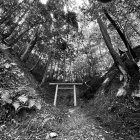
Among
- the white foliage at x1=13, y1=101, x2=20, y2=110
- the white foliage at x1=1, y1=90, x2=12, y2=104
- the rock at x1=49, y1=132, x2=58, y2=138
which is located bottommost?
the rock at x1=49, y1=132, x2=58, y2=138

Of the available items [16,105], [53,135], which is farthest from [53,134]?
[16,105]

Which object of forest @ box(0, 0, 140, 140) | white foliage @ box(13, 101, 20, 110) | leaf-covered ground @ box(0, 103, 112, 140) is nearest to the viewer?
leaf-covered ground @ box(0, 103, 112, 140)

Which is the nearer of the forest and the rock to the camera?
the rock

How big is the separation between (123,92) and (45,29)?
342 inches

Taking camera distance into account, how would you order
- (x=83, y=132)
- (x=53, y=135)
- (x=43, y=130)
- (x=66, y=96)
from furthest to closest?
(x=66, y=96)
(x=83, y=132)
(x=43, y=130)
(x=53, y=135)

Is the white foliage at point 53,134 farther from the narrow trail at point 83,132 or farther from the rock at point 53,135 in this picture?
the narrow trail at point 83,132

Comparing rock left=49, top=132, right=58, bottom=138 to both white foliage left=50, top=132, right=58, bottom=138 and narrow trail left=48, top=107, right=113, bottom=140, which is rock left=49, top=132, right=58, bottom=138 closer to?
white foliage left=50, top=132, right=58, bottom=138

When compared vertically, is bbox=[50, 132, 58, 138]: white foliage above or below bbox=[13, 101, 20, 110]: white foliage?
below

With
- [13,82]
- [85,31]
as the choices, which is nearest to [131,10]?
[13,82]

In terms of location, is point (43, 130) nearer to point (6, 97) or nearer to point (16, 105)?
point (16, 105)

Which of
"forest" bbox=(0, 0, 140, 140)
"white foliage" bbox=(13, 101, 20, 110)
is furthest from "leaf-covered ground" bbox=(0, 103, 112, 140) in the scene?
"white foliage" bbox=(13, 101, 20, 110)

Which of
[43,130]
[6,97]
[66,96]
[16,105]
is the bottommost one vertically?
[43,130]

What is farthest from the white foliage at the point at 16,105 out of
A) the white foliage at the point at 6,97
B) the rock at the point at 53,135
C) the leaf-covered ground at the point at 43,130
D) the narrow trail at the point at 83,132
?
the narrow trail at the point at 83,132

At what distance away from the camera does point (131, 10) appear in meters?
5.50
